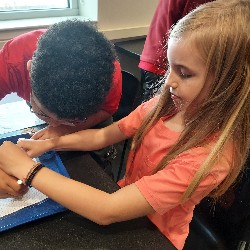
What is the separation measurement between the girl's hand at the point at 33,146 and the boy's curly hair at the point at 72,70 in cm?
11

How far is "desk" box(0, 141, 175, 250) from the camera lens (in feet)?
1.95

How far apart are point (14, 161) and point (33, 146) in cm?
10

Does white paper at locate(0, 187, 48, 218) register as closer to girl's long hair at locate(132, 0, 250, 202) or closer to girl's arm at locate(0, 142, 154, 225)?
girl's arm at locate(0, 142, 154, 225)

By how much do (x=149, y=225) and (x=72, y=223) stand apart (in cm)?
16

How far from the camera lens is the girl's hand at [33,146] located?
0.77m

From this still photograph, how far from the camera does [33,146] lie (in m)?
0.78

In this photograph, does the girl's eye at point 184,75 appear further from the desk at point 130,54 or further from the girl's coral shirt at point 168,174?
the desk at point 130,54

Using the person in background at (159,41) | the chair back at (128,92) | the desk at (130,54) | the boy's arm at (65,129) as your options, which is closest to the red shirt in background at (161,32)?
the person in background at (159,41)

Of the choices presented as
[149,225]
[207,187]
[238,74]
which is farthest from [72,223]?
[238,74]

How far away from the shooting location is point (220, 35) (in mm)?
637

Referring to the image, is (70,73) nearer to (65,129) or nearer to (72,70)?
(72,70)

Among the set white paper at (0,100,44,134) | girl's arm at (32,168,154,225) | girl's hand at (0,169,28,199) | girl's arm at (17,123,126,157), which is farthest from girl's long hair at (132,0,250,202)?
white paper at (0,100,44,134)

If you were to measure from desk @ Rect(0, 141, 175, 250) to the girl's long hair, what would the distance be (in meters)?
0.11

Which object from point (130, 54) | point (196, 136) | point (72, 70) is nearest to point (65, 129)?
point (72, 70)
